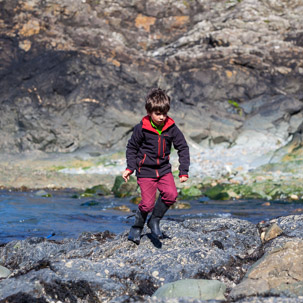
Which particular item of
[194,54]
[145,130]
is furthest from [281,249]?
[194,54]

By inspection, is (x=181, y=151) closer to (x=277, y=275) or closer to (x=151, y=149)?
(x=151, y=149)

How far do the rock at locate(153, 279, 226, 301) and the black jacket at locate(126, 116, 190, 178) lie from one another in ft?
4.15

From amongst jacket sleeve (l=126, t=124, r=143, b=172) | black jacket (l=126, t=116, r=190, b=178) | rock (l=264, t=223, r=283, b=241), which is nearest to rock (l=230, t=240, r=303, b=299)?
rock (l=264, t=223, r=283, b=241)

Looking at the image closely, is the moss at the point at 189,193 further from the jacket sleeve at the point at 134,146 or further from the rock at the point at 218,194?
the jacket sleeve at the point at 134,146

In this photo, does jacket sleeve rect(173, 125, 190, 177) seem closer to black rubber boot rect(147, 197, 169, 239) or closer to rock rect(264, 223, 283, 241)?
black rubber boot rect(147, 197, 169, 239)

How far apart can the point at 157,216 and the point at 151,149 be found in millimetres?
746

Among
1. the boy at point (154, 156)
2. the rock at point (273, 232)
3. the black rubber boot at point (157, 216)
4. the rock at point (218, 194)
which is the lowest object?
the rock at point (218, 194)

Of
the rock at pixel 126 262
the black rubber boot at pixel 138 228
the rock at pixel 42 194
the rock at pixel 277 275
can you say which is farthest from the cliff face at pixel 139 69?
the rock at pixel 277 275

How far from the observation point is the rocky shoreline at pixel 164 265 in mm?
3916

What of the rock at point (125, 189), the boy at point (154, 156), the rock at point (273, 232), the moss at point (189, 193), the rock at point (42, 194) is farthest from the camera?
the rock at point (125, 189)

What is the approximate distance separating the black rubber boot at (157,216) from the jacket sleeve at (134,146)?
0.48 meters

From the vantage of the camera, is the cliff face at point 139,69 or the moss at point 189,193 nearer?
the moss at point 189,193

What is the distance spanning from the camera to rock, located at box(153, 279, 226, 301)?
12.5ft

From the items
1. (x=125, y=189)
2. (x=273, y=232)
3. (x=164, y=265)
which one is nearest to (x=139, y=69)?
(x=125, y=189)
